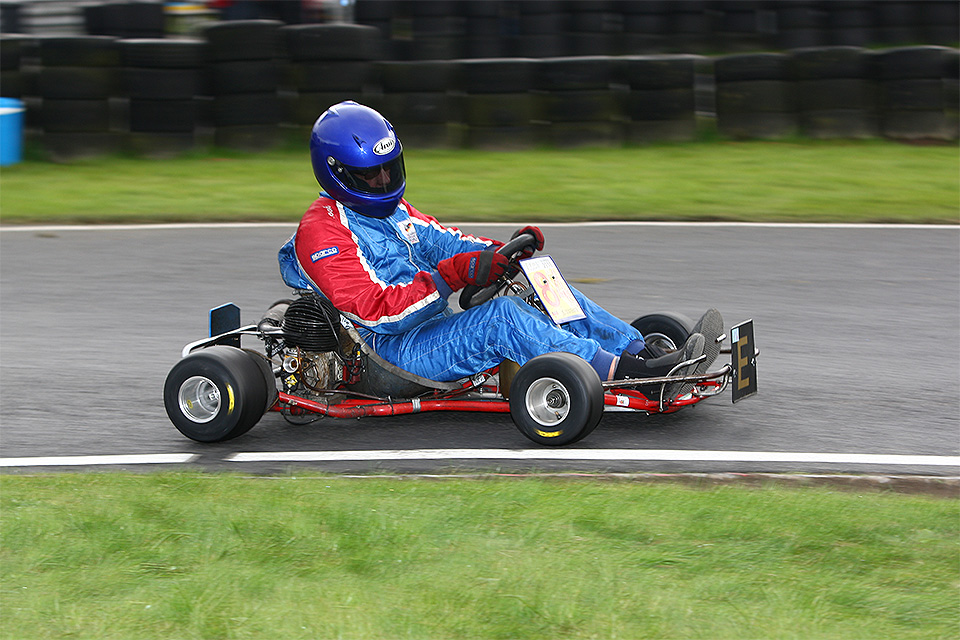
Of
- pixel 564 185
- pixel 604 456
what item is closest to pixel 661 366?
pixel 604 456

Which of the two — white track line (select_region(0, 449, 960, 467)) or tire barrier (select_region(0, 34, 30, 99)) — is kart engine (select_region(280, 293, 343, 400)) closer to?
white track line (select_region(0, 449, 960, 467))

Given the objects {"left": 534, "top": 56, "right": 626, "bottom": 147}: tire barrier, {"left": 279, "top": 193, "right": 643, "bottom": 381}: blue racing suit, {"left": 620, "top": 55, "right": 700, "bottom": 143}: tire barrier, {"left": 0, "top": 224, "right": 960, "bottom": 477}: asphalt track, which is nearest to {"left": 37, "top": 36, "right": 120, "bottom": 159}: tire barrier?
{"left": 0, "top": 224, "right": 960, "bottom": 477}: asphalt track

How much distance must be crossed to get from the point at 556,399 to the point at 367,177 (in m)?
1.26

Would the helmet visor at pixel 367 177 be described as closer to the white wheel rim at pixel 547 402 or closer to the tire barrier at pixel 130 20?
the white wheel rim at pixel 547 402

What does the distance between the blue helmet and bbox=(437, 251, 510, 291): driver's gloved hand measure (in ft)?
1.59

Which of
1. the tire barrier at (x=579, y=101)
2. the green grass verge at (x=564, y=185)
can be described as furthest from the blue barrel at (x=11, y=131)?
the tire barrier at (x=579, y=101)

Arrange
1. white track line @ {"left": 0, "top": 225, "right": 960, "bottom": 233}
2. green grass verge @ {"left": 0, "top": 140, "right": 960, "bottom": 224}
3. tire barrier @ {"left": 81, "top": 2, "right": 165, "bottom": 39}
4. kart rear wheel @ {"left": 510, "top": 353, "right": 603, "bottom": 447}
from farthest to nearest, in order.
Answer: tire barrier @ {"left": 81, "top": 2, "right": 165, "bottom": 39}, green grass verge @ {"left": 0, "top": 140, "right": 960, "bottom": 224}, white track line @ {"left": 0, "top": 225, "right": 960, "bottom": 233}, kart rear wheel @ {"left": 510, "top": 353, "right": 603, "bottom": 447}

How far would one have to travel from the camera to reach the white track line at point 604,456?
471 cm

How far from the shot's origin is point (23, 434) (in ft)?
17.4

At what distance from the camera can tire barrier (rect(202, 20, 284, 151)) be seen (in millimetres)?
11141

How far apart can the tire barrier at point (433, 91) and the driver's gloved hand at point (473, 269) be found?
22.2 ft

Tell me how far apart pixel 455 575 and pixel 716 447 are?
1.77 meters

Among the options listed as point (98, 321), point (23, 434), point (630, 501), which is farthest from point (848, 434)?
point (98, 321)

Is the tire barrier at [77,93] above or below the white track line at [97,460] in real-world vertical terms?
above
